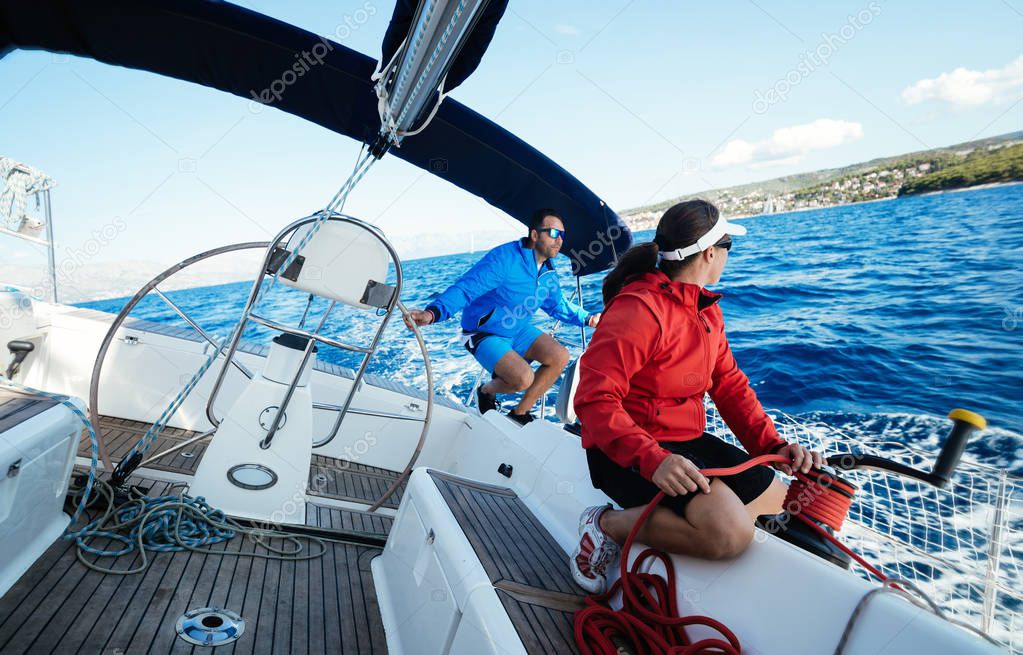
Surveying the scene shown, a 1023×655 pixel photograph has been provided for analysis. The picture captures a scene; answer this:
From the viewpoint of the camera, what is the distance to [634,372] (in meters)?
1.36

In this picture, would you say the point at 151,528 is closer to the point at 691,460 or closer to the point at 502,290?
the point at 691,460

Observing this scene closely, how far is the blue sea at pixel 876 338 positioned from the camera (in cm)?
417

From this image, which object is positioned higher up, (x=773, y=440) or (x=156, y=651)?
(x=773, y=440)

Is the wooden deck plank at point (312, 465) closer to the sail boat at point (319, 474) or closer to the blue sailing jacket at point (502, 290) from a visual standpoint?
the sail boat at point (319, 474)

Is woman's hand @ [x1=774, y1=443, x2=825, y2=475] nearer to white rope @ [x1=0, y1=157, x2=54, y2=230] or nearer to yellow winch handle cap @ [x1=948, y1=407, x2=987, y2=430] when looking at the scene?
yellow winch handle cap @ [x1=948, y1=407, x2=987, y2=430]

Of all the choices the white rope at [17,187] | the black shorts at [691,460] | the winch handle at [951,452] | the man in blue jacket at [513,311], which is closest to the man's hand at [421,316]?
the man in blue jacket at [513,311]

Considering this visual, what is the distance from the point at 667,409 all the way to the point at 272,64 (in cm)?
214

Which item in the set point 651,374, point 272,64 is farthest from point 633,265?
point 272,64

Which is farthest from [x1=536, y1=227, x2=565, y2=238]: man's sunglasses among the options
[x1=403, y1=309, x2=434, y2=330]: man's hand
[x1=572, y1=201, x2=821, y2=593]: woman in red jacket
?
[x1=572, y1=201, x2=821, y2=593]: woman in red jacket

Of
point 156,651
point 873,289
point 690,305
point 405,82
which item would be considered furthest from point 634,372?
point 873,289

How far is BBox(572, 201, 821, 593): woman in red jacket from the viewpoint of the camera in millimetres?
1223

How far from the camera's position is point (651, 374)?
4.61ft

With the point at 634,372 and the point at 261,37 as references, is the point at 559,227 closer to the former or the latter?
the point at 261,37

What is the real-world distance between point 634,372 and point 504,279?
168 cm
